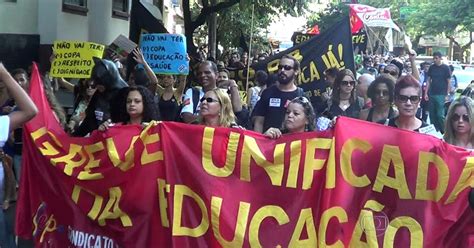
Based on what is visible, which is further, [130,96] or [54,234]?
[130,96]

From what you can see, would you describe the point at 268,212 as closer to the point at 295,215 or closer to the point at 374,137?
the point at 295,215

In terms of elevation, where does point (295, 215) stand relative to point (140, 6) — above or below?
below

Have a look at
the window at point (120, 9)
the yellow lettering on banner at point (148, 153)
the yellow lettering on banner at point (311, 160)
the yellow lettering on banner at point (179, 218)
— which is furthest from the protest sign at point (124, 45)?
the window at point (120, 9)

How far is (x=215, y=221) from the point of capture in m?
4.47

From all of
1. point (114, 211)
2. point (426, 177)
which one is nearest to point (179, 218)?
point (114, 211)

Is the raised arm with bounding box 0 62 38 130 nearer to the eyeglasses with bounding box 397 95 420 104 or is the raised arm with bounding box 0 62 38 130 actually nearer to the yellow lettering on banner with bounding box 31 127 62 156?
the yellow lettering on banner with bounding box 31 127 62 156

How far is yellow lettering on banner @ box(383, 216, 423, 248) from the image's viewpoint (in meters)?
4.21

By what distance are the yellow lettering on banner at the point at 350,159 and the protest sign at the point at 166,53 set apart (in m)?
4.16

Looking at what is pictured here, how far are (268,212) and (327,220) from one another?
379 mm

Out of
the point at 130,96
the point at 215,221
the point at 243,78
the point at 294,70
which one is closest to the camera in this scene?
the point at 215,221

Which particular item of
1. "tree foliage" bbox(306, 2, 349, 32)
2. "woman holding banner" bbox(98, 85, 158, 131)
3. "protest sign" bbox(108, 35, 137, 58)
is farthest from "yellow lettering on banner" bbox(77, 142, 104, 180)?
"tree foliage" bbox(306, 2, 349, 32)

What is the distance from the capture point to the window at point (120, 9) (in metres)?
17.5

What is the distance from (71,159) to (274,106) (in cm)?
200

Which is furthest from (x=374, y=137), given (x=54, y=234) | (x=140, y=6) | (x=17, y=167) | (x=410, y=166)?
(x=140, y=6)
